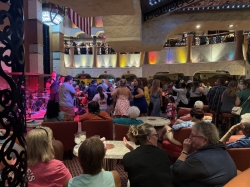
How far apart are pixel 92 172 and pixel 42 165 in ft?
1.60

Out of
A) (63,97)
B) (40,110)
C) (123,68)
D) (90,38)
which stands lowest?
(40,110)

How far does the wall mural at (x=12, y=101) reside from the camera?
1.01m

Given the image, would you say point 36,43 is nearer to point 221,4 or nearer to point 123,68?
point 221,4

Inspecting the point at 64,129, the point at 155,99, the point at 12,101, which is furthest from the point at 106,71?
the point at 12,101

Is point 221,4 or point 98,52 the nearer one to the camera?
point 221,4

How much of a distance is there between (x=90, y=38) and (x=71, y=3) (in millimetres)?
20393

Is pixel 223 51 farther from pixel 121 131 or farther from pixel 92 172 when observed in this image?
pixel 92 172

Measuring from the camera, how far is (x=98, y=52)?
73.2ft

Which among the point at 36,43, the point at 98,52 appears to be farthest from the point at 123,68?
the point at 36,43

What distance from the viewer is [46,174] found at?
1.94 metres

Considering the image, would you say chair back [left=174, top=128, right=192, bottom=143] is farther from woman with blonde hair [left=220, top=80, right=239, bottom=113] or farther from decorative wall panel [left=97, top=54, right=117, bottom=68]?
decorative wall panel [left=97, top=54, right=117, bottom=68]

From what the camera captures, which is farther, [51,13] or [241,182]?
[51,13]

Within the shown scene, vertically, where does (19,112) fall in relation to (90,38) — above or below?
below

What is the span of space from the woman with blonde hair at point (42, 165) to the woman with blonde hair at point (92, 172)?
1.02 ft
